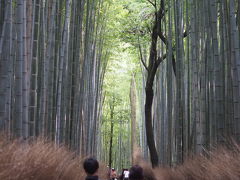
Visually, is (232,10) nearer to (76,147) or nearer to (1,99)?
(1,99)

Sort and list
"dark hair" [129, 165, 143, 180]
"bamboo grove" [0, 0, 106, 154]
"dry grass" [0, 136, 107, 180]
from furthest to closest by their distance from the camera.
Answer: "bamboo grove" [0, 0, 106, 154]
"dark hair" [129, 165, 143, 180]
"dry grass" [0, 136, 107, 180]

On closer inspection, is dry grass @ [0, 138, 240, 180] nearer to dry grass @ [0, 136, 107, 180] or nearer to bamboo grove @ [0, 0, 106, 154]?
dry grass @ [0, 136, 107, 180]

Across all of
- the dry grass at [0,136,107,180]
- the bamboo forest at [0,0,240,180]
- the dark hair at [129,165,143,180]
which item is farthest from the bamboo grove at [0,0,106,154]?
the dark hair at [129,165,143,180]

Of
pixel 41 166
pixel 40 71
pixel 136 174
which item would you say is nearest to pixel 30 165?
pixel 41 166

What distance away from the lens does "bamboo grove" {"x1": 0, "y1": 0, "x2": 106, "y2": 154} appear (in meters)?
4.00

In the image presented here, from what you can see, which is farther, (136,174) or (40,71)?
(40,71)

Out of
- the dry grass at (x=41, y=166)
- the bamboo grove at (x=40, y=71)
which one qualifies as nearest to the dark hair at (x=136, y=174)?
the dry grass at (x=41, y=166)

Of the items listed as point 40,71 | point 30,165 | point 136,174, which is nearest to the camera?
point 30,165

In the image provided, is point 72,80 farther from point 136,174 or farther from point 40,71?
point 136,174

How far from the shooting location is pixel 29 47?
4.84m

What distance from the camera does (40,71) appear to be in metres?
5.13

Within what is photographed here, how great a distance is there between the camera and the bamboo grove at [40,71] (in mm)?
3998

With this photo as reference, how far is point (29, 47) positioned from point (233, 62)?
253 cm

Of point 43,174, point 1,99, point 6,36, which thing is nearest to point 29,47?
point 6,36
